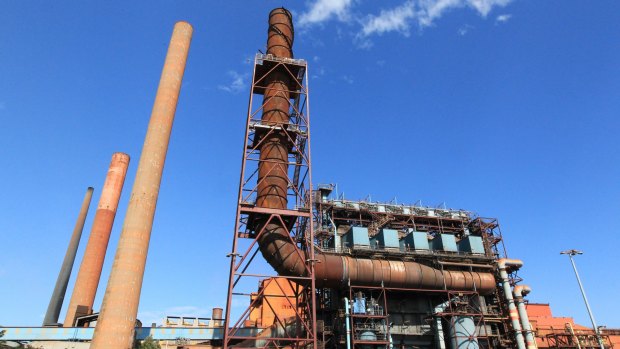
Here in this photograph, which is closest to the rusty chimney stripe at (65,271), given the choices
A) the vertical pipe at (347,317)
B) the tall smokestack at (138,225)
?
the tall smokestack at (138,225)

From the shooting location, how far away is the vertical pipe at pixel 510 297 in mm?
29125

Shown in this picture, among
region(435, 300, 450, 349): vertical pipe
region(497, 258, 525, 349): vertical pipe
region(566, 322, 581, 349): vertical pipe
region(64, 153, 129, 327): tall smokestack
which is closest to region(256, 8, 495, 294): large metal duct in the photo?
region(435, 300, 450, 349): vertical pipe

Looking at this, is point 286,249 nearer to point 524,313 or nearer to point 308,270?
point 308,270

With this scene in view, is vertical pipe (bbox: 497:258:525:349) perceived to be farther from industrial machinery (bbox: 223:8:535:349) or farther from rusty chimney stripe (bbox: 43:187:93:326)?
rusty chimney stripe (bbox: 43:187:93:326)

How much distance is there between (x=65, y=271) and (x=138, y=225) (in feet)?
66.4

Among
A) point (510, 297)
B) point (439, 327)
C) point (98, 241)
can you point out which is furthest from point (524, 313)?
point (98, 241)

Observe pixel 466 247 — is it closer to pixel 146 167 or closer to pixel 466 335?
pixel 466 335

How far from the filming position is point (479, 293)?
29297mm

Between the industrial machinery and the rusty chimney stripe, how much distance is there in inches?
663

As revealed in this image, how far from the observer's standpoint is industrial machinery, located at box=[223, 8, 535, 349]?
22.7 metres

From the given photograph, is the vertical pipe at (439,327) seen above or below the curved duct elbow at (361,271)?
below

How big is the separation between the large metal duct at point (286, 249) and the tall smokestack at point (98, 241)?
59.5 ft

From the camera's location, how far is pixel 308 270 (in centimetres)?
2202

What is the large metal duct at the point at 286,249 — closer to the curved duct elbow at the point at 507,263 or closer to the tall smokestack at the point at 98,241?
the curved duct elbow at the point at 507,263
